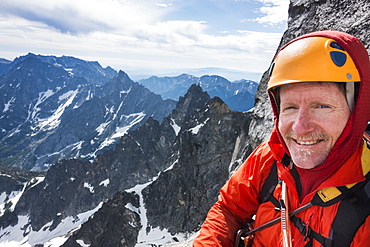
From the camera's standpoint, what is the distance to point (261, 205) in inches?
133

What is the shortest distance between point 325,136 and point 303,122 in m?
0.27

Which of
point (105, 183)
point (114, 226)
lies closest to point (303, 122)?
point (114, 226)

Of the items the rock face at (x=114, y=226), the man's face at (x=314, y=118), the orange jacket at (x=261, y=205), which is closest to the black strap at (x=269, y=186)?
the orange jacket at (x=261, y=205)

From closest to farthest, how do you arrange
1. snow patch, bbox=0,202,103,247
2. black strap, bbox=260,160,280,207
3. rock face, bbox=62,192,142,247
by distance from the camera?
black strap, bbox=260,160,280,207, rock face, bbox=62,192,142,247, snow patch, bbox=0,202,103,247

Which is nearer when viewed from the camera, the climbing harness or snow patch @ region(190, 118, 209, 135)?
the climbing harness

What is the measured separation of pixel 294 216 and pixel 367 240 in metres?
0.75

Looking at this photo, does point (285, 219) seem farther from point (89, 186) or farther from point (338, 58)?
point (89, 186)

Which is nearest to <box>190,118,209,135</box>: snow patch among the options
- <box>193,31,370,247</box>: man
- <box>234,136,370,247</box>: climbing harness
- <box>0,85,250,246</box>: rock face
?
<box>0,85,250,246</box>: rock face

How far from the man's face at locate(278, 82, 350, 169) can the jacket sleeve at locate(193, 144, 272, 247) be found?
88 cm

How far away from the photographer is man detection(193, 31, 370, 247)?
2447 millimetres

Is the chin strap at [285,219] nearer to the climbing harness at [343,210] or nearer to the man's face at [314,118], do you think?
the climbing harness at [343,210]

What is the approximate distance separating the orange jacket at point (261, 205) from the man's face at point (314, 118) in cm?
29

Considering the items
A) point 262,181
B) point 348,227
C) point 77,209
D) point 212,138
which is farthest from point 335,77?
point 77,209

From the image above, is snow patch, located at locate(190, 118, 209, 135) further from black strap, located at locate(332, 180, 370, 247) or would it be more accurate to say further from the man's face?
black strap, located at locate(332, 180, 370, 247)
